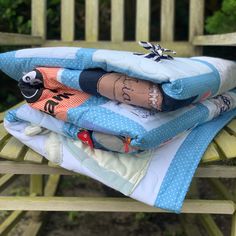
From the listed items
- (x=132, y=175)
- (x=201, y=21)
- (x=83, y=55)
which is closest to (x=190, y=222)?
(x=201, y=21)

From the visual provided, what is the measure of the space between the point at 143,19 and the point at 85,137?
0.80 metres

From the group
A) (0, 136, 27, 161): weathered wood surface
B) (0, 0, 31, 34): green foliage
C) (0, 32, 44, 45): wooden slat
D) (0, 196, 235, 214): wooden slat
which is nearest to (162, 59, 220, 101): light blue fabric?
(0, 196, 235, 214): wooden slat

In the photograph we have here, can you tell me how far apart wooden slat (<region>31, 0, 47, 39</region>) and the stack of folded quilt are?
2.12 ft

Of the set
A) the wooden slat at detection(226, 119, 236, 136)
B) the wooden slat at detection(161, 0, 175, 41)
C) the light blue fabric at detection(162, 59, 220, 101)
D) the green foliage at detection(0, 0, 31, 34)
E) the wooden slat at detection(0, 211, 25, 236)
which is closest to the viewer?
the light blue fabric at detection(162, 59, 220, 101)

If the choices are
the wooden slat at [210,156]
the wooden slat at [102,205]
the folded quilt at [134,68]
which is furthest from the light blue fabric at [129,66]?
the wooden slat at [102,205]

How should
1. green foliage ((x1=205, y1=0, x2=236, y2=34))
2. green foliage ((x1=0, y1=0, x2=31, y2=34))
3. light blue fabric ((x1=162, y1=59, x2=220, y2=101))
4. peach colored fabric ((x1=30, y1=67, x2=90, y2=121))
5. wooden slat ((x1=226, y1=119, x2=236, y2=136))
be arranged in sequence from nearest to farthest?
light blue fabric ((x1=162, y1=59, x2=220, y2=101))
peach colored fabric ((x1=30, y1=67, x2=90, y2=121))
wooden slat ((x1=226, y1=119, x2=236, y2=136))
green foliage ((x1=205, y1=0, x2=236, y2=34))
green foliage ((x1=0, y1=0, x2=31, y2=34))

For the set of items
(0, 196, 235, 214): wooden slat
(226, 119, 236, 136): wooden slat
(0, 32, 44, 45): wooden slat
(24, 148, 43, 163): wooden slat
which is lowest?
(0, 196, 235, 214): wooden slat

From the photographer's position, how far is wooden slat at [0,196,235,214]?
41.1 inches

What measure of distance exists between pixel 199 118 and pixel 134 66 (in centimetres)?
24

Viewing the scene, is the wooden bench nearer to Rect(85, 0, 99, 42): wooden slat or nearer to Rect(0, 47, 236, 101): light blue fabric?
Rect(85, 0, 99, 42): wooden slat

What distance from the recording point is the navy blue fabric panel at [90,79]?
0.98m

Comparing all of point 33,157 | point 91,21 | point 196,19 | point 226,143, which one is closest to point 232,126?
point 226,143

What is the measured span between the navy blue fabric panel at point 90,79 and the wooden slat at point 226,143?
280mm

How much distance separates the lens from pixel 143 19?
1683 mm
